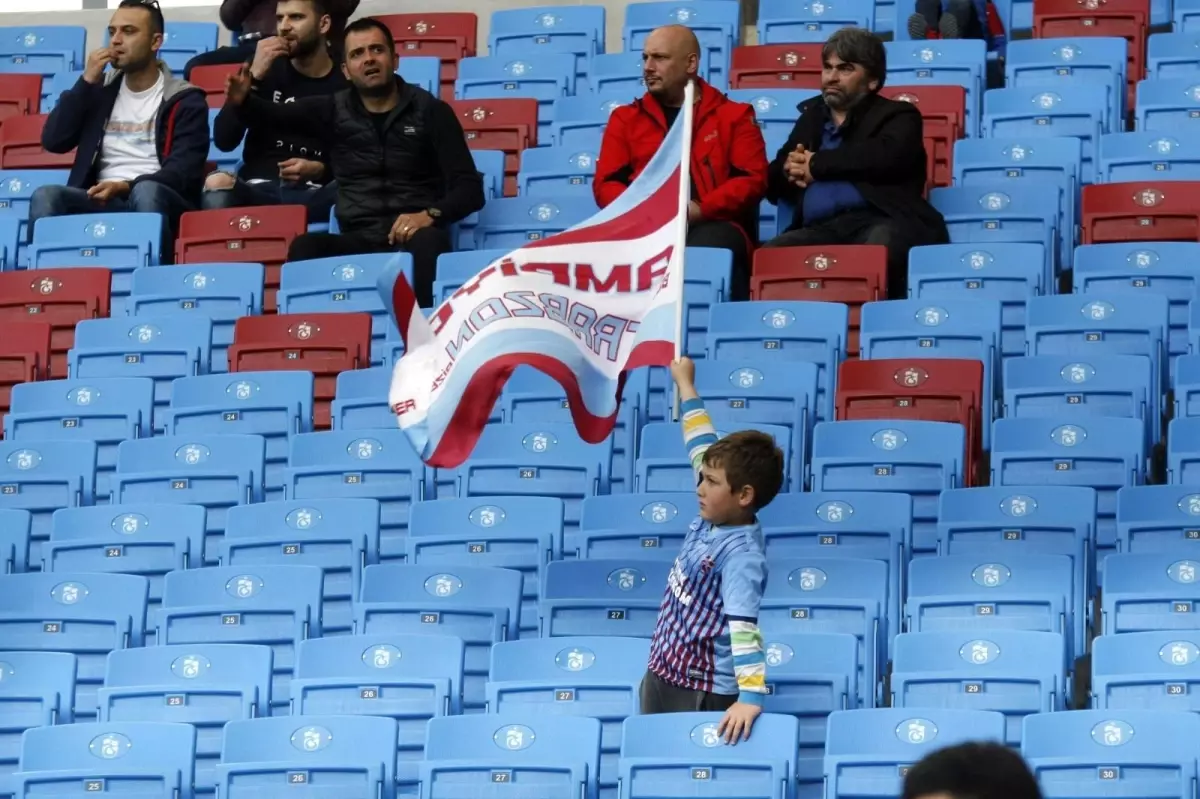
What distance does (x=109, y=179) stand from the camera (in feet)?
32.2

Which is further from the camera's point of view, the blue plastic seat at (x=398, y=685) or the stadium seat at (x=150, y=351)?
the stadium seat at (x=150, y=351)

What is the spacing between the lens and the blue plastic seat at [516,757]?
5.57m

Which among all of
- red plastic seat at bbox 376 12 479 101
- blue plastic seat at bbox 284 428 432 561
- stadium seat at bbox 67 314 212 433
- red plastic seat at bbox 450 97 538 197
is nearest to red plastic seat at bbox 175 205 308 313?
stadium seat at bbox 67 314 212 433

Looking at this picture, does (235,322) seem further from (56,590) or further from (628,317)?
(628,317)

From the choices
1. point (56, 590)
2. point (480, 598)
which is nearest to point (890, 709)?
point (480, 598)

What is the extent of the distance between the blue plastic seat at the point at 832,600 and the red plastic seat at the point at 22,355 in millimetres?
3614

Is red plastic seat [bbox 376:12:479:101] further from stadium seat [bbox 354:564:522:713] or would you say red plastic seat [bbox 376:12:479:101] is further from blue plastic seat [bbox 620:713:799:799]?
blue plastic seat [bbox 620:713:799:799]

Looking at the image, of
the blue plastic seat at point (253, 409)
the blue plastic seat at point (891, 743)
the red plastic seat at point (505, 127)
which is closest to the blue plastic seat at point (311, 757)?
the blue plastic seat at point (891, 743)

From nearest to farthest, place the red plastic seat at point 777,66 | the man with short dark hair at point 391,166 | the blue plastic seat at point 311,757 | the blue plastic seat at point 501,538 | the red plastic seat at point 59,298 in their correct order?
1. the blue plastic seat at point 311,757
2. the blue plastic seat at point 501,538
3. the man with short dark hair at point 391,166
4. the red plastic seat at point 59,298
5. the red plastic seat at point 777,66

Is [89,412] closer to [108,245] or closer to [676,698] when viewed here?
[108,245]

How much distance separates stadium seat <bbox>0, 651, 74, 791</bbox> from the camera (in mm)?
6473

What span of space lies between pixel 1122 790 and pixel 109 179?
19.5ft

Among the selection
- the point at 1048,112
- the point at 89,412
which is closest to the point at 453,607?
the point at 89,412

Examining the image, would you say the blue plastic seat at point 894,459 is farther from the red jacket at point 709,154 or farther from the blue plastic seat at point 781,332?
the red jacket at point 709,154
